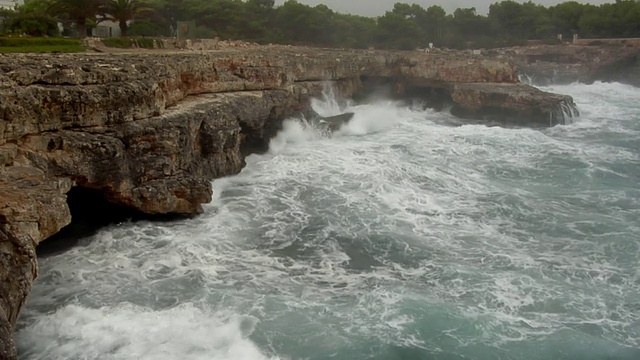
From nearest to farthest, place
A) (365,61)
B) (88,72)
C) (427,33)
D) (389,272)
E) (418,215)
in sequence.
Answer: (389,272) → (88,72) → (418,215) → (365,61) → (427,33)

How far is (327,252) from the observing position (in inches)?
555

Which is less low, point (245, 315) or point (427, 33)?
point (427, 33)

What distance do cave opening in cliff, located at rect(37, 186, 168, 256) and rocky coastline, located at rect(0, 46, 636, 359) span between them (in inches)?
6.6

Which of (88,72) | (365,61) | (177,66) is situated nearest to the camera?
(88,72)

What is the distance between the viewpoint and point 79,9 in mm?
26672

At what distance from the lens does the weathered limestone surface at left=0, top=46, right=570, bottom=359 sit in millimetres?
10578

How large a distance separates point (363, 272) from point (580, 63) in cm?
4855

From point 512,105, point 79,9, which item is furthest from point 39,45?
point 512,105

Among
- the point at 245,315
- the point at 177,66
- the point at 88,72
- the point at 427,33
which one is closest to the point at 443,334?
the point at 245,315

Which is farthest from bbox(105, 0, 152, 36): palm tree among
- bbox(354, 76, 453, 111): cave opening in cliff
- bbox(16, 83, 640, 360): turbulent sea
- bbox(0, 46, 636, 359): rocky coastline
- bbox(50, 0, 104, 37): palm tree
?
bbox(354, 76, 453, 111): cave opening in cliff

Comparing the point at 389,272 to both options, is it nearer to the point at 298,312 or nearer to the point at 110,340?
the point at 298,312

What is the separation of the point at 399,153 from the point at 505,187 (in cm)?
554

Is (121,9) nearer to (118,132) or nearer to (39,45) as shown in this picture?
(39,45)

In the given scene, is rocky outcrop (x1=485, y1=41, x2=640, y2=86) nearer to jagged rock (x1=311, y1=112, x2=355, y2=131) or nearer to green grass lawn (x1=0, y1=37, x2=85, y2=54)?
jagged rock (x1=311, y1=112, x2=355, y2=131)
